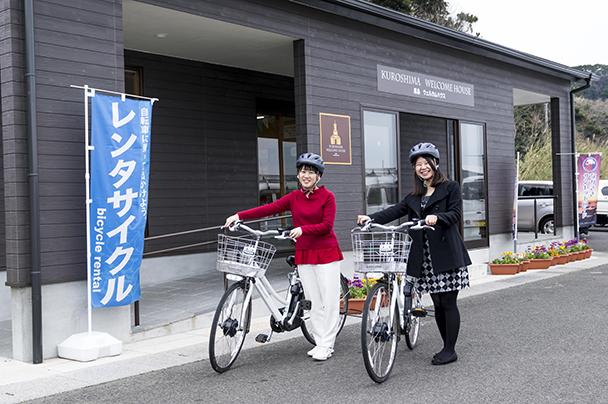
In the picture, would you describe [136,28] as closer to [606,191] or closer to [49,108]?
[49,108]

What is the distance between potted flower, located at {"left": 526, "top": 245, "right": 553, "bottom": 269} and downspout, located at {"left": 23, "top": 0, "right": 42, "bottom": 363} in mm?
9441

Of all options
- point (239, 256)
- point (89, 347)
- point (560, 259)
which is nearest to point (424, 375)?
point (239, 256)

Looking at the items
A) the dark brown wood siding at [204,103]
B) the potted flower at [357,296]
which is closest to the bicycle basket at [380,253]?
the potted flower at [357,296]

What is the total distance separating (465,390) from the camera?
499cm

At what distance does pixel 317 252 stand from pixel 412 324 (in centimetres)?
119

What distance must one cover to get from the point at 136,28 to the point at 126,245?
141 inches

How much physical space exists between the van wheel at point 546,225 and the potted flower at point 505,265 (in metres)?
7.43

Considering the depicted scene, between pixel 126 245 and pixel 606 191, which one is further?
pixel 606 191

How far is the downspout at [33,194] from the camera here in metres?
6.20

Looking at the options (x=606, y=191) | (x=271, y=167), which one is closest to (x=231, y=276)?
(x=271, y=167)

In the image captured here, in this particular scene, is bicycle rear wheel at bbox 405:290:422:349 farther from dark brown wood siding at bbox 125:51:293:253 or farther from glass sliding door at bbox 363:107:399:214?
dark brown wood siding at bbox 125:51:293:253

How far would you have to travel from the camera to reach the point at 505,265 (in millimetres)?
12477

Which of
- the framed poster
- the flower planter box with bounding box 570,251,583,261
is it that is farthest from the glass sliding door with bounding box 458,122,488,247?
the framed poster

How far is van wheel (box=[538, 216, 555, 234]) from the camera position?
1964 centimetres
